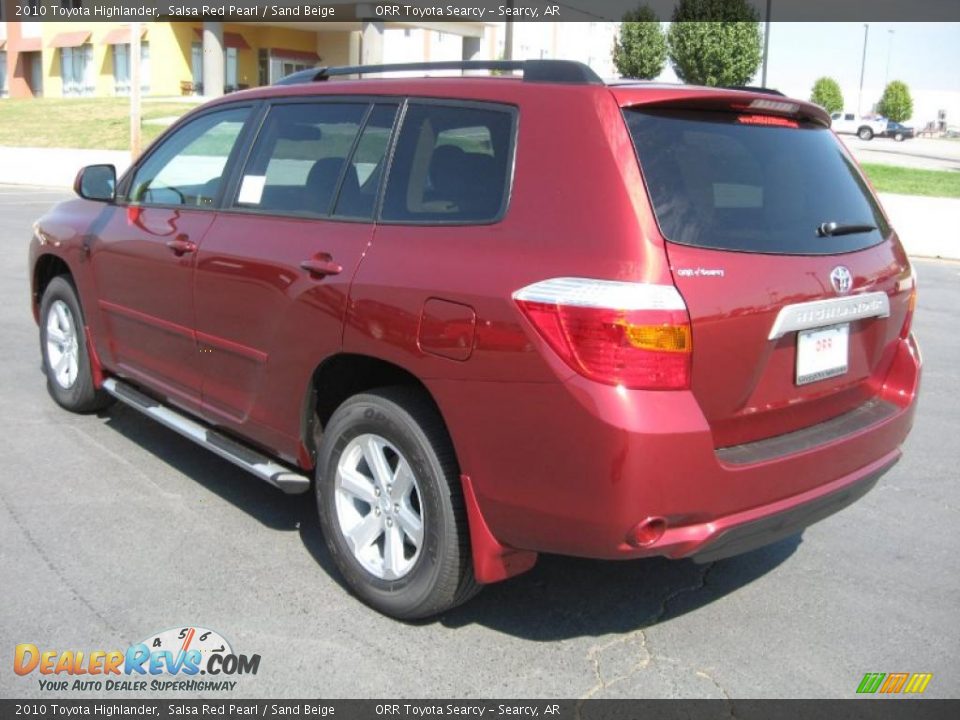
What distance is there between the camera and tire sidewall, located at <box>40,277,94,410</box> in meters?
5.63

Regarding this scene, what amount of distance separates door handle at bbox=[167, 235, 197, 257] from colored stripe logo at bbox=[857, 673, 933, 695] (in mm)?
3123

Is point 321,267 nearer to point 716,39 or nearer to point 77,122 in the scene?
point 77,122

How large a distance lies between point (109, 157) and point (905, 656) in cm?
2853

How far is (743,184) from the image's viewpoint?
11.0ft

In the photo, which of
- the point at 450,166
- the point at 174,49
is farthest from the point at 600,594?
the point at 174,49

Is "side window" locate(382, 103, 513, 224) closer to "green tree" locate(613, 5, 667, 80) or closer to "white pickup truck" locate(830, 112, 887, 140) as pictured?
"green tree" locate(613, 5, 667, 80)

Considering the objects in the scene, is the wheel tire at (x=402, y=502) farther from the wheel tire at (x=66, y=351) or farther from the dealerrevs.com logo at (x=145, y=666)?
the wheel tire at (x=66, y=351)

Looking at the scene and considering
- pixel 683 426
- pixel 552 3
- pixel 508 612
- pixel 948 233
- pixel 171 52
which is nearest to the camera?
pixel 683 426

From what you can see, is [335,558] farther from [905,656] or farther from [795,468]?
[905,656]

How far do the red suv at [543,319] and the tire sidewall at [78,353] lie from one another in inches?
62.9

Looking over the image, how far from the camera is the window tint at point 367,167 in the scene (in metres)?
3.73

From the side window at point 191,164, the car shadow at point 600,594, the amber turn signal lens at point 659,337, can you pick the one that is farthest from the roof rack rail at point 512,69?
the car shadow at point 600,594

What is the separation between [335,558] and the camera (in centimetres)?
382

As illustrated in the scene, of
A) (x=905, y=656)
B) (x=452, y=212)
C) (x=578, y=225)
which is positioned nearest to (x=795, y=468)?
(x=905, y=656)
